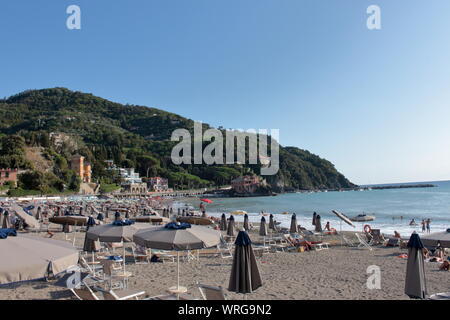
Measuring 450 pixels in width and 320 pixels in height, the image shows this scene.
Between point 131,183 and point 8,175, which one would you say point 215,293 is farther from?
point 131,183

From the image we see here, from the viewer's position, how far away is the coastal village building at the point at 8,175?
56.3 metres

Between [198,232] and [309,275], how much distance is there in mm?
4389

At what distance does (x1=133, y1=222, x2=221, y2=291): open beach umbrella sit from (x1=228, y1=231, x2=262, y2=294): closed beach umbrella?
1.15 m

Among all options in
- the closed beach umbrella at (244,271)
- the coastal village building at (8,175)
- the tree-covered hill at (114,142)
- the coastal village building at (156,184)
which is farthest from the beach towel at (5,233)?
the coastal village building at (156,184)

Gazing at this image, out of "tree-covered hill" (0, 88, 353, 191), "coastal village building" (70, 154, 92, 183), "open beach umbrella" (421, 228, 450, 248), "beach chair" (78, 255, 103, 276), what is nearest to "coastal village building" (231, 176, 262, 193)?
"tree-covered hill" (0, 88, 353, 191)

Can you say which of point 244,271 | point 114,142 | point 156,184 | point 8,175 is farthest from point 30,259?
point 114,142

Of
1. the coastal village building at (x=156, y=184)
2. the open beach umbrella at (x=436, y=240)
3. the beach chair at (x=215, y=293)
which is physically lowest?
the coastal village building at (x=156, y=184)

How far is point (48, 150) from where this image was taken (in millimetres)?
74375

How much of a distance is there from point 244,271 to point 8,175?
6484 centimetres

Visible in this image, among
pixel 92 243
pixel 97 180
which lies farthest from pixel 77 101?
pixel 92 243

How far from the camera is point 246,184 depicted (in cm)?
11306

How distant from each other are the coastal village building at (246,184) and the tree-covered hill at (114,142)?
13.0m

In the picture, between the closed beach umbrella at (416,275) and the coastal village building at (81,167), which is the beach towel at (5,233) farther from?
the coastal village building at (81,167)

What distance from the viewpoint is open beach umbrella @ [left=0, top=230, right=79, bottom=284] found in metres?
4.02
